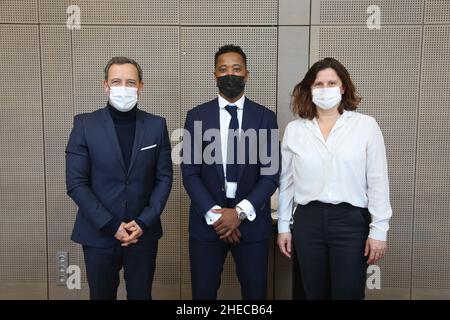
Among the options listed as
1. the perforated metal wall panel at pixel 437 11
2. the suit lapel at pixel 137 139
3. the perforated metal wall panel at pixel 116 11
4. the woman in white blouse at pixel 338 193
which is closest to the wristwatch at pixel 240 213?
the woman in white blouse at pixel 338 193

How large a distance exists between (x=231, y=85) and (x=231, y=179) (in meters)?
0.55

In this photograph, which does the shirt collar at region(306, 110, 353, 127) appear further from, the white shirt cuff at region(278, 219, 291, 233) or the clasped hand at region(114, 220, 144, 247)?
the clasped hand at region(114, 220, 144, 247)

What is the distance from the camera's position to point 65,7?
338 cm

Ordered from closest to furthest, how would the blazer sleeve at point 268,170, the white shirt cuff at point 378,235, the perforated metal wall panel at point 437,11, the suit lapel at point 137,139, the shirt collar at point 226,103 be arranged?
the white shirt cuff at point 378,235
the suit lapel at point 137,139
the blazer sleeve at point 268,170
the shirt collar at point 226,103
the perforated metal wall panel at point 437,11

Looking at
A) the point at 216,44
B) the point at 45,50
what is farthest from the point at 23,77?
the point at 216,44

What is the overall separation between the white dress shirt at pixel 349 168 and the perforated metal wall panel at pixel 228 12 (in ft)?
4.86

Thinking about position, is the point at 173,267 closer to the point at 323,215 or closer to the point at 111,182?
the point at 111,182

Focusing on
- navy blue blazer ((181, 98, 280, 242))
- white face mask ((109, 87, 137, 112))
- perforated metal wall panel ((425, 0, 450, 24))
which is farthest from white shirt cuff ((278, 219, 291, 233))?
perforated metal wall panel ((425, 0, 450, 24))

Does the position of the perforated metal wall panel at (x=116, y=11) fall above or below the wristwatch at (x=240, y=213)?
above

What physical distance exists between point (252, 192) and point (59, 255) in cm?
208

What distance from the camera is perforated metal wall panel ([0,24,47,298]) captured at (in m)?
3.43

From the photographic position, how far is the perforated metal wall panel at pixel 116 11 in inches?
132

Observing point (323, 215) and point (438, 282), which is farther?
point (438, 282)

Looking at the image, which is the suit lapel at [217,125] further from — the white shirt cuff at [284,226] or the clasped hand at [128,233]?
the clasped hand at [128,233]
